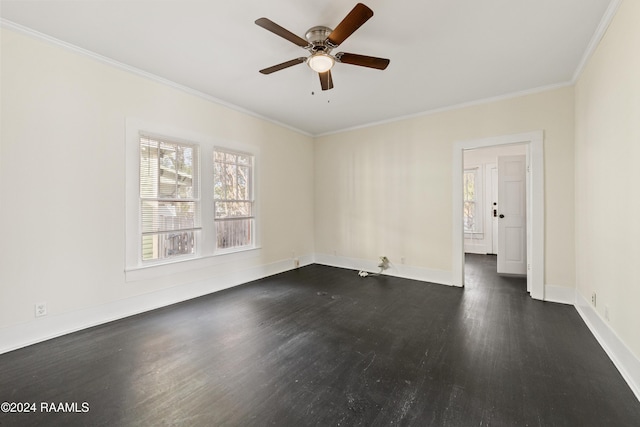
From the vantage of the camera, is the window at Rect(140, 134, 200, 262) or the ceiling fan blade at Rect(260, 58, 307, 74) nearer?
the ceiling fan blade at Rect(260, 58, 307, 74)

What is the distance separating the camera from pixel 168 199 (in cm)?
342

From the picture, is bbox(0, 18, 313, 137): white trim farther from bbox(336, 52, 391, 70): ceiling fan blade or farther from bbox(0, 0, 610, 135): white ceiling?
bbox(336, 52, 391, 70): ceiling fan blade

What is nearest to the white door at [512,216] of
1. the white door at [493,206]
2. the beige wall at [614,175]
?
the beige wall at [614,175]

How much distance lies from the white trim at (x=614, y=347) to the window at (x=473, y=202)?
437cm

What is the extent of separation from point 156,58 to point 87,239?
6.68 ft

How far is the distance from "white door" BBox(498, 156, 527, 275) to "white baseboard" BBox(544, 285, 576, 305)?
1.26 meters

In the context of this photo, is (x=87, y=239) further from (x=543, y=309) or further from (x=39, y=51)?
(x=543, y=309)

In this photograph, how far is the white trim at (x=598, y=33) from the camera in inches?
81.9

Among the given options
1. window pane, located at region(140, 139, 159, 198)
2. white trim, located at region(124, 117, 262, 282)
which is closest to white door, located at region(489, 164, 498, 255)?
white trim, located at region(124, 117, 262, 282)

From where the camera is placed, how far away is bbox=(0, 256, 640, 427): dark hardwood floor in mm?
1611

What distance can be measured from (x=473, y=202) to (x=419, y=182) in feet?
12.0

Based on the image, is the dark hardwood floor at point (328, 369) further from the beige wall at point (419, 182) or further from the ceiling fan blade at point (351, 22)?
the ceiling fan blade at point (351, 22)

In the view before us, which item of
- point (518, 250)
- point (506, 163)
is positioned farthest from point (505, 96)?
point (518, 250)

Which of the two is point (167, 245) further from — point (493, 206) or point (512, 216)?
point (493, 206)
